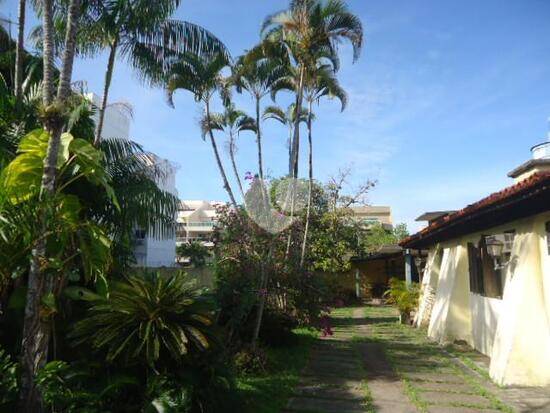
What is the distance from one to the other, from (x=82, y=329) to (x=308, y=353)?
607 centimetres

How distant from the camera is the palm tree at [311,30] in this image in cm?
1074

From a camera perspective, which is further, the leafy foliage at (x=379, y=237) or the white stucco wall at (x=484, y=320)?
the leafy foliage at (x=379, y=237)

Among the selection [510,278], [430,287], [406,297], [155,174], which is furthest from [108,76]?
[406,297]

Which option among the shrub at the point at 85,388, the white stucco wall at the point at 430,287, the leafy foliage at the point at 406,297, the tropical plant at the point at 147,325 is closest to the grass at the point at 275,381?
the tropical plant at the point at 147,325

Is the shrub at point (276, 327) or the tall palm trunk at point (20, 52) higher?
the tall palm trunk at point (20, 52)

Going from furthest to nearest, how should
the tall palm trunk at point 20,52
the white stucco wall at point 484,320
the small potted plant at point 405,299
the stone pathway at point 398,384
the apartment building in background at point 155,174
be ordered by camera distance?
the small potted plant at point 405,299 < the white stucco wall at point 484,320 < the apartment building in background at point 155,174 < the tall palm trunk at point 20,52 < the stone pathway at point 398,384

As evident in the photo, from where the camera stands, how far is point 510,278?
7.86 m

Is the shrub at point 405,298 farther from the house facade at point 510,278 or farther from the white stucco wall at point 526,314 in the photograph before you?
the white stucco wall at point 526,314

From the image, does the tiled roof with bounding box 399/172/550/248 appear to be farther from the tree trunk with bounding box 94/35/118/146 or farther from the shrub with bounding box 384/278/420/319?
the tree trunk with bounding box 94/35/118/146

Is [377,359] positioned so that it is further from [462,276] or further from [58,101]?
[58,101]

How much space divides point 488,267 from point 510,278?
2.16 meters

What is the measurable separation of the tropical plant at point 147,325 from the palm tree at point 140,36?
10.2ft

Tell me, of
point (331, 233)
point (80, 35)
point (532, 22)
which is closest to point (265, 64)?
point (80, 35)

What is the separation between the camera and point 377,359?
9.73m
